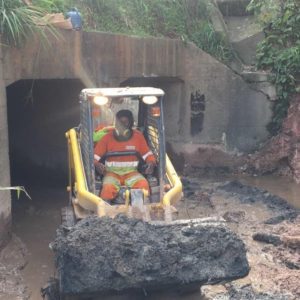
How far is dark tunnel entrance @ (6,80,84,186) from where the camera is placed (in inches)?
417

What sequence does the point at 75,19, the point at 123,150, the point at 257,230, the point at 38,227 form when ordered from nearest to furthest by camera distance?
the point at 123,150 < the point at 257,230 < the point at 38,227 < the point at 75,19

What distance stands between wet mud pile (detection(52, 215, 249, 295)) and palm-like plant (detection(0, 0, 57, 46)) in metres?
3.66

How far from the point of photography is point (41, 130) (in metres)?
11.0

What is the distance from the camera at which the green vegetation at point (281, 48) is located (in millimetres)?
10961

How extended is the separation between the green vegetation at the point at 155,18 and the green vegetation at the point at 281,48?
37.7 inches

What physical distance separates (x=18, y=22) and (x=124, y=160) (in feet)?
9.31

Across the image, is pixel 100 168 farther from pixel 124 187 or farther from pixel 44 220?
pixel 44 220

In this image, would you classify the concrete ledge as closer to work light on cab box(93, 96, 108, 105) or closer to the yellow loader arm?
the yellow loader arm

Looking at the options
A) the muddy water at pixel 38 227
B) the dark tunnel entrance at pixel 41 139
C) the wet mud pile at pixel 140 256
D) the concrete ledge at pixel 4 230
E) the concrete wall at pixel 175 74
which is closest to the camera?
the wet mud pile at pixel 140 256

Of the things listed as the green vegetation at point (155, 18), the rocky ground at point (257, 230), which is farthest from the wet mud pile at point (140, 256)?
the green vegetation at point (155, 18)

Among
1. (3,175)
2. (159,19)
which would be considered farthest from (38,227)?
(159,19)

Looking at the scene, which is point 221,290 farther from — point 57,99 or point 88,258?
point 57,99

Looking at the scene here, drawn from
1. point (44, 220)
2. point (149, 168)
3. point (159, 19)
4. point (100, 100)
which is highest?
point (159, 19)

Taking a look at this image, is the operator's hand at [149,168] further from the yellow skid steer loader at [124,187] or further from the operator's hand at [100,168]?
the operator's hand at [100,168]
